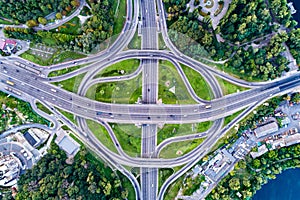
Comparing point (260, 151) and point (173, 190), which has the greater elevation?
point (260, 151)

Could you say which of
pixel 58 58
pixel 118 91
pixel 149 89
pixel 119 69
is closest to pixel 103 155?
pixel 118 91

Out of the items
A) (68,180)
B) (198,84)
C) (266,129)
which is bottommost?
(68,180)

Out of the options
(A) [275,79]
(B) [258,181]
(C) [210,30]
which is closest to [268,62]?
(A) [275,79]

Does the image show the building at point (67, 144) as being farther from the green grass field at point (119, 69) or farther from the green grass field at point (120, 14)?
the green grass field at point (120, 14)

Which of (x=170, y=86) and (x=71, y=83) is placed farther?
(x=71, y=83)

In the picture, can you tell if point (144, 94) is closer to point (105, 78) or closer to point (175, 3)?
point (105, 78)

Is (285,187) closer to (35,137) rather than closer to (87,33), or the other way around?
(87,33)

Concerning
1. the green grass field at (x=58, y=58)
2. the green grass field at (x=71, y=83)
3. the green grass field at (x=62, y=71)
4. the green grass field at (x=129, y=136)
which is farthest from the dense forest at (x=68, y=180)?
the green grass field at (x=58, y=58)

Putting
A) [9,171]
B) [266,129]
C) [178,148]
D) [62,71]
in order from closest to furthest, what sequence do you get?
[9,171]
[266,129]
[178,148]
[62,71]
